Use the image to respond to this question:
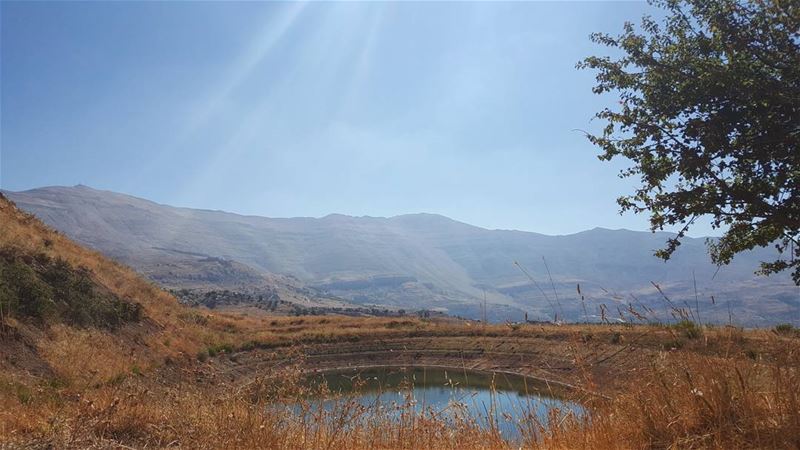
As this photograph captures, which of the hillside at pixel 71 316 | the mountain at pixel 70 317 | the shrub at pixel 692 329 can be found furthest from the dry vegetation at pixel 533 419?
the hillside at pixel 71 316

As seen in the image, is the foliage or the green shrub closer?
the green shrub

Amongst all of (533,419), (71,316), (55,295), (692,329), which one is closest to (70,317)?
(71,316)

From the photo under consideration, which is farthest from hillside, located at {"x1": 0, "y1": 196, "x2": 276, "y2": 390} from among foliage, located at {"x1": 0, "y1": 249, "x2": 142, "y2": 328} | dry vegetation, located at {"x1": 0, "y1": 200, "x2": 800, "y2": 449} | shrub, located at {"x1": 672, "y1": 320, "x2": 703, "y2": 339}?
shrub, located at {"x1": 672, "y1": 320, "x2": 703, "y2": 339}

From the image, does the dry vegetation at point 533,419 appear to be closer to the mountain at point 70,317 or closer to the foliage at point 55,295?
the mountain at point 70,317

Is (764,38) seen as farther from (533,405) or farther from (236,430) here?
(236,430)

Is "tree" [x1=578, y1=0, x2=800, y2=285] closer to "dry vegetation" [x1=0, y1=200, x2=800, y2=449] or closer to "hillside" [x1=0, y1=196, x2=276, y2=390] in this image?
"dry vegetation" [x1=0, y1=200, x2=800, y2=449]

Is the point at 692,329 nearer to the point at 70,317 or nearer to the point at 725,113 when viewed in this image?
the point at 725,113

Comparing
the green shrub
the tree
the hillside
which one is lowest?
the hillside

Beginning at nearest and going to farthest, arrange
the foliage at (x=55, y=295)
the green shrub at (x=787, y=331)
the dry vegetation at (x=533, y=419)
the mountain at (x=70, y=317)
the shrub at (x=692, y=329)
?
the dry vegetation at (x=533, y=419), the shrub at (x=692, y=329), the green shrub at (x=787, y=331), the mountain at (x=70, y=317), the foliage at (x=55, y=295)

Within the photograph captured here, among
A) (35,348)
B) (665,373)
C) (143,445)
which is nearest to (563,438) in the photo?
(665,373)

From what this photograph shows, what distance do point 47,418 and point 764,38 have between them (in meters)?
12.6

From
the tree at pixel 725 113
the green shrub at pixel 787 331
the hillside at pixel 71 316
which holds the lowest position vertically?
the hillside at pixel 71 316

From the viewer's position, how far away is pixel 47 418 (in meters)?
5.35

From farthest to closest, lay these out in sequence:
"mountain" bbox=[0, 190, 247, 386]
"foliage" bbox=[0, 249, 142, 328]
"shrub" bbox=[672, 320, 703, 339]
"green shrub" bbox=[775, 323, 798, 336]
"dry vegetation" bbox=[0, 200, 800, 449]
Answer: "foliage" bbox=[0, 249, 142, 328] < "mountain" bbox=[0, 190, 247, 386] < "green shrub" bbox=[775, 323, 798, 336] < "shrub" bbox=[672, 320, 703, 339] < "dry vegetation" bbox=[0, 200, 800, 449]
